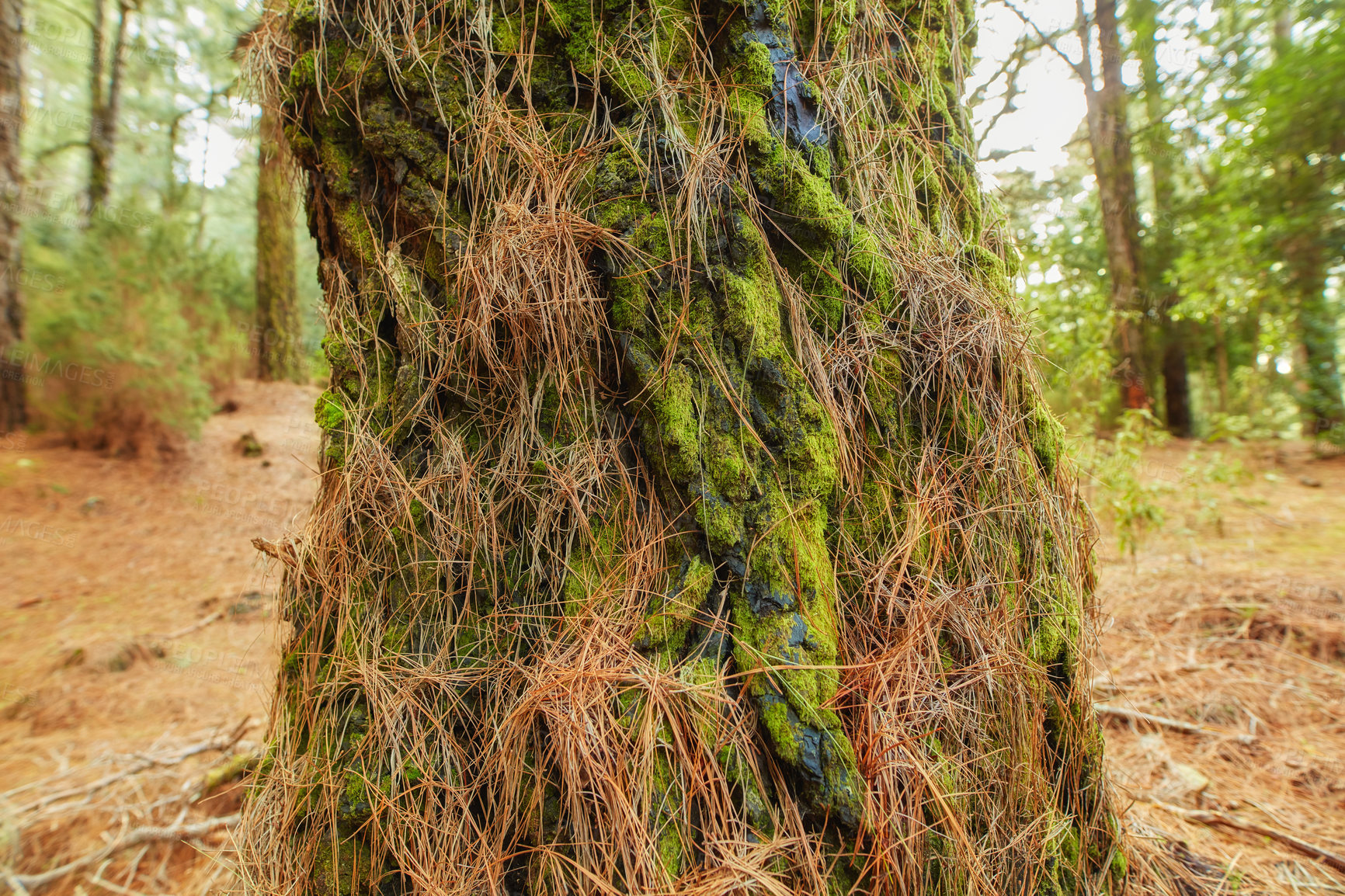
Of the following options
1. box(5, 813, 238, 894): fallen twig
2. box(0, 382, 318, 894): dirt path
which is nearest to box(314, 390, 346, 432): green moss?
box(0, 382, 318, 894): dirt path

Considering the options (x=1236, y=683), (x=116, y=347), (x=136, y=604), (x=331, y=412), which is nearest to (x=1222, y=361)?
(x=1236, y=683)

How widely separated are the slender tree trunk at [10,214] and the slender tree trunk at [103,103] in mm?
3571

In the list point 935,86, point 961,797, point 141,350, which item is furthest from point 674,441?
point 141,350

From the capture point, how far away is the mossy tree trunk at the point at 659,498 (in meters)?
1.17

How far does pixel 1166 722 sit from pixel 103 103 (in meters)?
16.1

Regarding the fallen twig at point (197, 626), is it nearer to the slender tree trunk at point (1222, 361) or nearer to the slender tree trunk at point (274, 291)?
the slender tree trunk at point (274, 291)

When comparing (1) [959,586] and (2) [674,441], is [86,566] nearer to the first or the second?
(2) [674,441]

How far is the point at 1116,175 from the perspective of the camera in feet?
26.9

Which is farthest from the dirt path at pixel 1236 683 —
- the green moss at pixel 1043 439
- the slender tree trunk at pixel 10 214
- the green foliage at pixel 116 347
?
the slender tree trunk at pixel 10 214

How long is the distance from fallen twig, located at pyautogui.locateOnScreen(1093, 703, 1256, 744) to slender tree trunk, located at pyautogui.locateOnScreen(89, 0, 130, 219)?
1314cm

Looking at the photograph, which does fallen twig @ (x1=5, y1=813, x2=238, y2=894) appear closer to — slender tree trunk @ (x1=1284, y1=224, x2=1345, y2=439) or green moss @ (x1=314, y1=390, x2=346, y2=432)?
green moss @ (x1=314, y1=390, x2=346, y2=432)

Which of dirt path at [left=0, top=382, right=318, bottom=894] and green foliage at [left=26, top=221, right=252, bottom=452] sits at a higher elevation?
green foliage at [left=26, top=221, right=252, bottom=452]

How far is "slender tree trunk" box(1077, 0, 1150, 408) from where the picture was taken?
760cm

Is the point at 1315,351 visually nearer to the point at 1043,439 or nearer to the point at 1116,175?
the point at 1116,175
